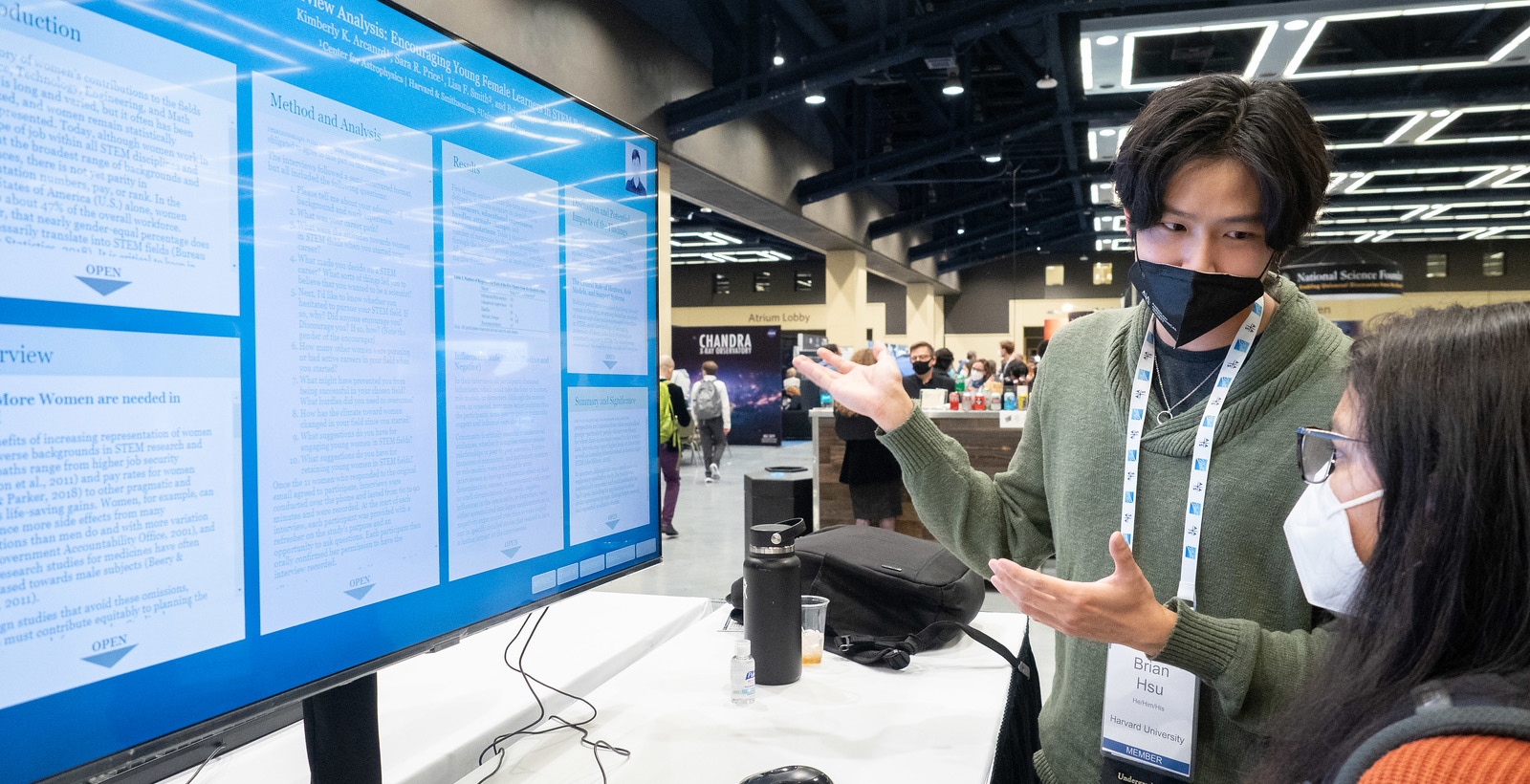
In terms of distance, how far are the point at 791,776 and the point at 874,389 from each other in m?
0.60

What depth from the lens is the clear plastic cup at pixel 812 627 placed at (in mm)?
1472

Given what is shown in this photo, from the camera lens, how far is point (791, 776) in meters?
0.95

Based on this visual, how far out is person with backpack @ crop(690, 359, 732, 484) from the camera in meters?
9.80

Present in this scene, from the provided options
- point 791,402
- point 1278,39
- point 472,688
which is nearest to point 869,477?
point 1278,39

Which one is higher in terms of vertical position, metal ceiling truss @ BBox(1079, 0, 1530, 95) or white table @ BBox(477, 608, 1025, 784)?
metal ceiling truss @ BBox(1079, 0, 1530, 95)

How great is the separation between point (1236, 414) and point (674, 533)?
5.70 metres

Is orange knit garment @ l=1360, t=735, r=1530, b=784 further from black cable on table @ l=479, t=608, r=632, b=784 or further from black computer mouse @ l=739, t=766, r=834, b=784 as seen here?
black cable on table @ l=479, t=608, r=632, b=784

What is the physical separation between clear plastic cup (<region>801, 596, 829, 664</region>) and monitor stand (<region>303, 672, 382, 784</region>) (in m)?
0.77

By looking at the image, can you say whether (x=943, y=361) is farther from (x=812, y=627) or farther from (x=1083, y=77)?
(x=812, y=627)

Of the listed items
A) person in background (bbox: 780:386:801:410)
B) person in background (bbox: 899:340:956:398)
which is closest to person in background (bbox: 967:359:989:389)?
person in background (bbox: 780:386:801:410)

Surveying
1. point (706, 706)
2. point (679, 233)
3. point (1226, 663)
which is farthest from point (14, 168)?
point (679, 233)

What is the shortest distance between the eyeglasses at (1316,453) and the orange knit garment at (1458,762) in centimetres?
44

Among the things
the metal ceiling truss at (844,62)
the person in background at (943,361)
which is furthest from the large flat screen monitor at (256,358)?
the person in background at (943,361)

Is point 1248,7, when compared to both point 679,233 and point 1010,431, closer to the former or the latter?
point 1010,431
